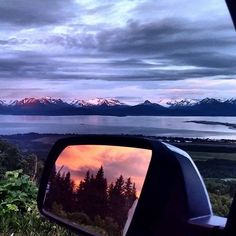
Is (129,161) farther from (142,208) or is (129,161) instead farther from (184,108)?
(184,108)

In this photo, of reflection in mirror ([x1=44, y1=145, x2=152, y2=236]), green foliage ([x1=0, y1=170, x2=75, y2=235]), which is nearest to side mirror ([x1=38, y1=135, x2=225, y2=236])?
reflection in mirror ([x1=44, y1=145, x2=152, y2=236])

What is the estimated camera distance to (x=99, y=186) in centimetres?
133

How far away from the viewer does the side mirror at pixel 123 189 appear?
1020 mm

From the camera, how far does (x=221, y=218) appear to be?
110 cm

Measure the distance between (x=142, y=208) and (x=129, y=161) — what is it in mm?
284

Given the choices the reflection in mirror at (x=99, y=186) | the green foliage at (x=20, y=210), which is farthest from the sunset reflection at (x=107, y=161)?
the green foliage at (x=20, y=210)

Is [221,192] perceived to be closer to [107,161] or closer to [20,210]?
[107,161]

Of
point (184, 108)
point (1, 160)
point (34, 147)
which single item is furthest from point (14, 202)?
point (184, 108)

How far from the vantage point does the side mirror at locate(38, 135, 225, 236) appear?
40.1 inches

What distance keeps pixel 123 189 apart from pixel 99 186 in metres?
0.10

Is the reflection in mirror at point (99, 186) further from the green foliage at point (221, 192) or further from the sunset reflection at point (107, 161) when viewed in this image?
the green foliage at point (221, 192)

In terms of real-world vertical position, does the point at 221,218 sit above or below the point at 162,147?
below

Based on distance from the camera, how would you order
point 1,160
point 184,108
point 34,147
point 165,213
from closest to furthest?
1. point 165,213
2. point 184,108
3. point 34,147
4. point 1,160

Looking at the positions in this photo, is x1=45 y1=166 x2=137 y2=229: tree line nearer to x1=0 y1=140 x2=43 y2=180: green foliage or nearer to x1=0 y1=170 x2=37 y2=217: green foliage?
x1=0 y1=170 x2=37 y2=217: green foliage
